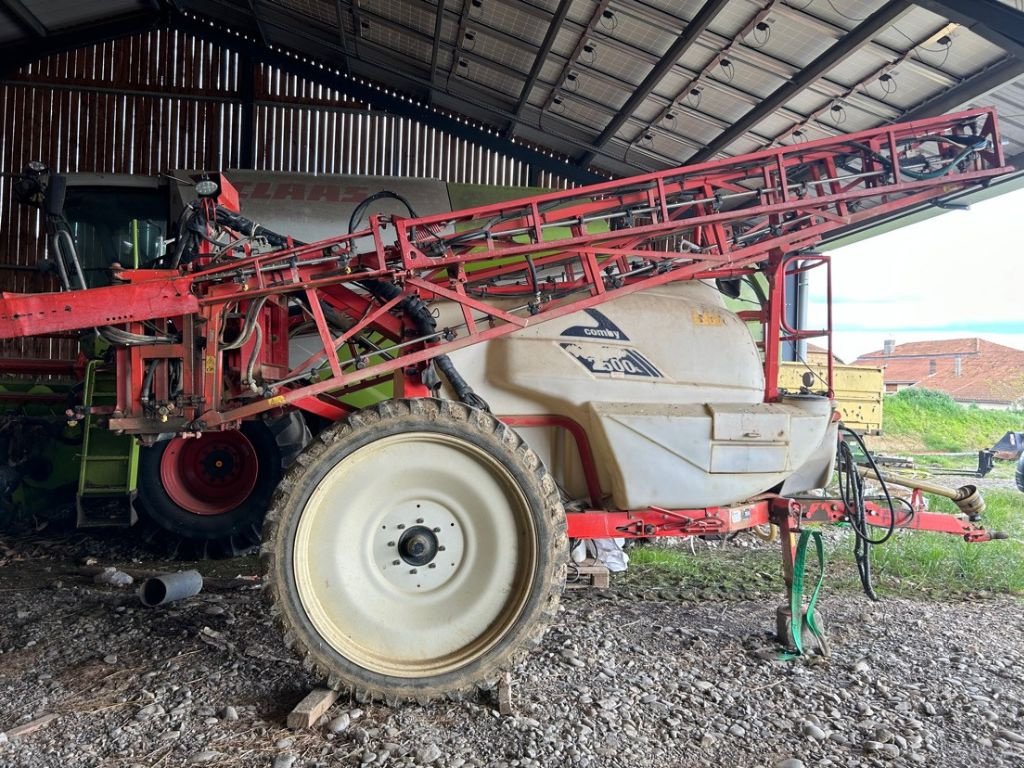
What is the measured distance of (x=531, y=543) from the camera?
10.3ft

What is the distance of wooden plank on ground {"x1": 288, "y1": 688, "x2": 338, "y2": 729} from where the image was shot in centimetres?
271

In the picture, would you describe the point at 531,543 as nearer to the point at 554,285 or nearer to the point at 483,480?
the point at 483,480

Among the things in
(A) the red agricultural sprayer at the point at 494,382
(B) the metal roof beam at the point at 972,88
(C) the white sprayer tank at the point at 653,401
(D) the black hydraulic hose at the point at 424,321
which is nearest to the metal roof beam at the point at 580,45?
(B) the metal roof beam at the point at 972,88

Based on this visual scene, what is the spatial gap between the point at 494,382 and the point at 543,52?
6.48 metres

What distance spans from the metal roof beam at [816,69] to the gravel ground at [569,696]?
4.58m

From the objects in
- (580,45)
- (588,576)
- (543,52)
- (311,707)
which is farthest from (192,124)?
(311,707)

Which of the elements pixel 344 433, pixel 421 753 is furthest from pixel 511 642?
pixel 344 433

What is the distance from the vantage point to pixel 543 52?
877 cm

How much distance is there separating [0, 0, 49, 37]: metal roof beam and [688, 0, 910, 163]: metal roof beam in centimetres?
1057

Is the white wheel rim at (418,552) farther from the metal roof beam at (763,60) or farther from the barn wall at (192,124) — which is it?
the barn wall at (192,124)

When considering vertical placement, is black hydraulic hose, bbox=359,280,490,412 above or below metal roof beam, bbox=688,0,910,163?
below

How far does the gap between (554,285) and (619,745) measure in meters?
2.30

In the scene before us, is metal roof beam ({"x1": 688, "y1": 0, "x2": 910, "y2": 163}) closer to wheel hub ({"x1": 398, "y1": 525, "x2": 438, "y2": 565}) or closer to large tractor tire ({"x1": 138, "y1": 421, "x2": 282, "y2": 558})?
wheel hub ({"x1": 398, "y1": 525, "x2": 438, "y2": 565})

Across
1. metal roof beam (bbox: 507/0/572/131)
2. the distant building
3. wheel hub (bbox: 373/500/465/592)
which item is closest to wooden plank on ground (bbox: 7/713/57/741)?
wheel hub (bbox: 373/500/465/592)
